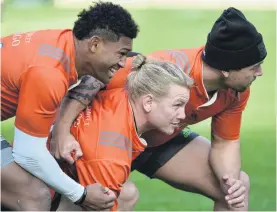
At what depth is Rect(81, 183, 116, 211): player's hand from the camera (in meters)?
5.01

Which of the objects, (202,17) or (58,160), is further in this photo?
(202,17)

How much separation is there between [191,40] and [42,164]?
357 inches

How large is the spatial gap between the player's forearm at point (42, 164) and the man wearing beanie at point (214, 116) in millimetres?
337

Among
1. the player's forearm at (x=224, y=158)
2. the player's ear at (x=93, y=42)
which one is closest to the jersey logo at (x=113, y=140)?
the player's ear at (x=93, y=42)

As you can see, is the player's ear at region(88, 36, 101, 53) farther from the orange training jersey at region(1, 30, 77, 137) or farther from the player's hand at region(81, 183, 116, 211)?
the player's hand at region(81, 183, 116, 211)

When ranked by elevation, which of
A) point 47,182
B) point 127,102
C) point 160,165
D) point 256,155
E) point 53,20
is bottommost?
point 53,20

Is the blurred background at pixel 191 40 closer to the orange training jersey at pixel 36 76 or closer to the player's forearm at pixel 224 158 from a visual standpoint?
the player's forearm at pixel 224 158

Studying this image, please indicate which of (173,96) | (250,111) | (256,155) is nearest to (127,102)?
(173,96)

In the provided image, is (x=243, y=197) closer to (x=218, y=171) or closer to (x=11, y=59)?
(x=218, y=171)

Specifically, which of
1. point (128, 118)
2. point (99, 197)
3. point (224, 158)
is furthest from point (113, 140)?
point (224, 158)

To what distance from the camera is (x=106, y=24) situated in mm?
5133

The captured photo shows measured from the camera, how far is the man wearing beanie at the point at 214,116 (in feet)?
18.4

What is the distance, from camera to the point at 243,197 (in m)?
5.77

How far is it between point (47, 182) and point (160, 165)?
47.3 inches
